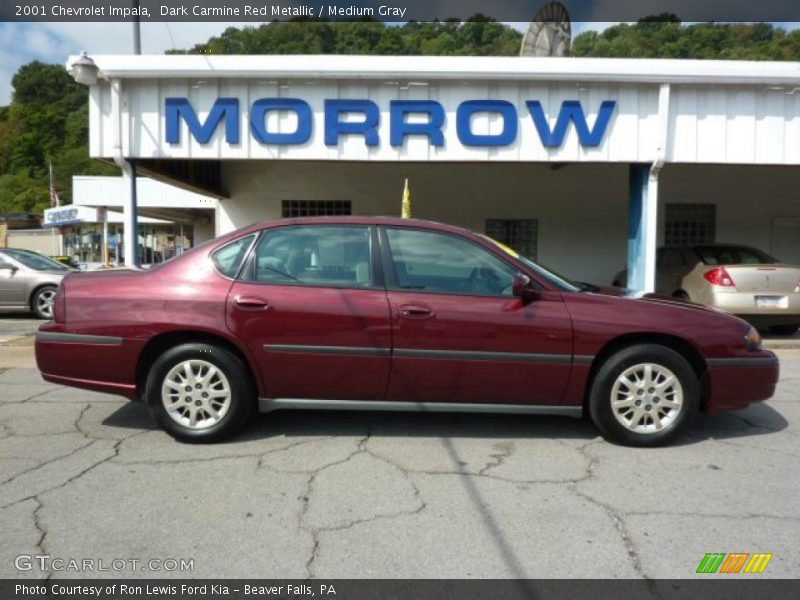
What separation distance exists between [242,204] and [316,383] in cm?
1004

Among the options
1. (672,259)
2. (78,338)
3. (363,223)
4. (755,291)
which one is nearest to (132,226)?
(78,338)

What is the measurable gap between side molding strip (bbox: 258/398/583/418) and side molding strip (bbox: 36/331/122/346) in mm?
1084

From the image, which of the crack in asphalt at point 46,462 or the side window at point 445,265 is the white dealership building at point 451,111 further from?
the crack in asphalt at point 46,462

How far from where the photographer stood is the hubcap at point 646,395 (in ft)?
13.1

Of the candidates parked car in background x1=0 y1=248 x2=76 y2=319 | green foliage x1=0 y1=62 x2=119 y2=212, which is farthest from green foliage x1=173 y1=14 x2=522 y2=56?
green foliage x1=0 y1=62 x2=119 y2=212

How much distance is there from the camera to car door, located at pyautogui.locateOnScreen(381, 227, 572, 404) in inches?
155

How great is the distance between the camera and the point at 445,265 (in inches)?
162

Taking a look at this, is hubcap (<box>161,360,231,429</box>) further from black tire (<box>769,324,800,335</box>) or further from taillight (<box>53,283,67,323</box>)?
black tire (<box>769,324,800,335</box>)

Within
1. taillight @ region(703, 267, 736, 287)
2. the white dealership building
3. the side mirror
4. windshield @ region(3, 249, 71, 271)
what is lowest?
the side mirror

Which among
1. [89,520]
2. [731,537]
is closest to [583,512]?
[731,537]

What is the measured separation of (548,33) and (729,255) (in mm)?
5649

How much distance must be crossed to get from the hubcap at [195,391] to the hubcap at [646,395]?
269 centimetres

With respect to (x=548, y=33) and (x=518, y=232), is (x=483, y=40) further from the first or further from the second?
(x=518, y=232)

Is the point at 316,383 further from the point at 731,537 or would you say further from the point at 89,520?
the point at 731,537
